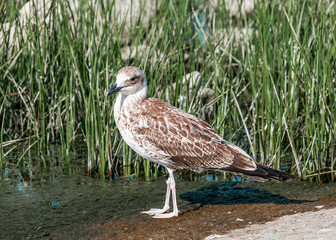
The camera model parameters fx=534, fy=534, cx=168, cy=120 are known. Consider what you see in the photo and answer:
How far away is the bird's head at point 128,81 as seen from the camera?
5195mm

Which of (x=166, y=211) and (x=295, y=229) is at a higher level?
(x=295, y=229)

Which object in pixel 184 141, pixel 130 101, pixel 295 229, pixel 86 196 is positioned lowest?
pixel 86 196

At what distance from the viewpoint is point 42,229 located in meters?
5.00

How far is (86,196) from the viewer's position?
19.7ft

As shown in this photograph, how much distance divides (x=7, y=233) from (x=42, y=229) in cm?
32

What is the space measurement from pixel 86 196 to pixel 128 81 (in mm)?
1547

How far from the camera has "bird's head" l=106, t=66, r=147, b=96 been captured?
17.0ft

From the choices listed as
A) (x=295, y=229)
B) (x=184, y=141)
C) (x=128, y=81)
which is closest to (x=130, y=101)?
(x=128, y=81)

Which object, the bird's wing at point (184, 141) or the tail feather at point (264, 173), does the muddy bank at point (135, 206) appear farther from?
the bird's wing at point (184, 141)

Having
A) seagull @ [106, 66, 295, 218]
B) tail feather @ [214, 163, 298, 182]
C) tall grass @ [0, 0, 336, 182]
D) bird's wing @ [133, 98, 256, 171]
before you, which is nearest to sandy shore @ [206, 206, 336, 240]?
tail feather @ [214, 163, 298, 182]

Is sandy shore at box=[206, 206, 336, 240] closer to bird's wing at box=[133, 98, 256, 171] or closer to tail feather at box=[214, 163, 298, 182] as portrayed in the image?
tail feather at box=[214, 163, 298, 182]

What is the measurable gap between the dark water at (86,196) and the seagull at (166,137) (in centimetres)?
52

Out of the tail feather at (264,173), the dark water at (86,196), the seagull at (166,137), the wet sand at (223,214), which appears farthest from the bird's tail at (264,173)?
the dark water at (86,196)

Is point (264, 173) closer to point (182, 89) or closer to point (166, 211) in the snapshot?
point (166, 211)
